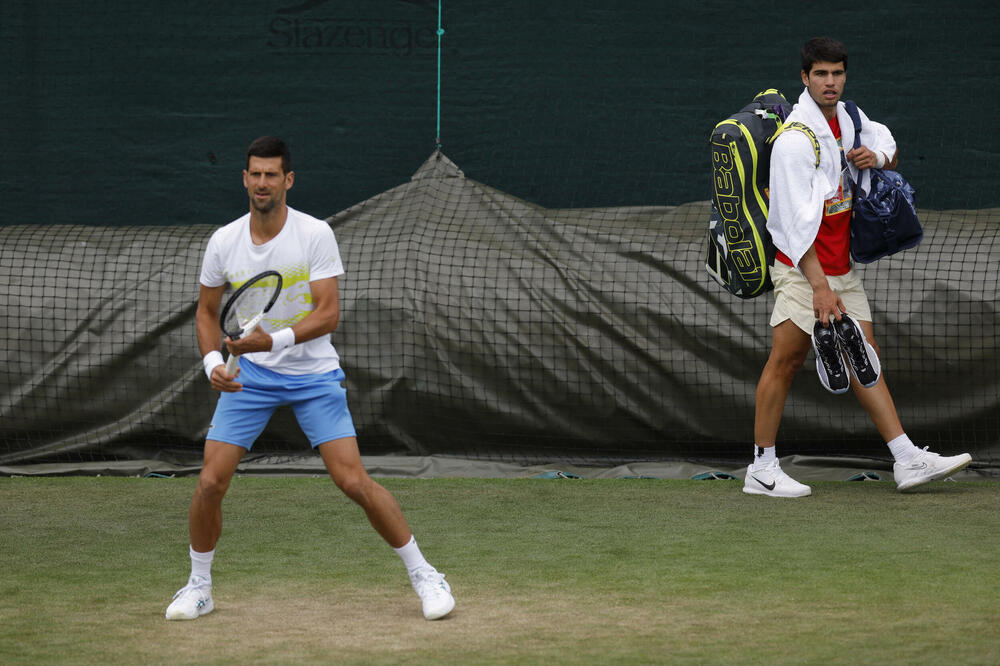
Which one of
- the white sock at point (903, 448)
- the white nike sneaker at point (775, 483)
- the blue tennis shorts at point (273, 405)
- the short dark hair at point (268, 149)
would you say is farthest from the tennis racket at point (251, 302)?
the white sock at point (903, 448)

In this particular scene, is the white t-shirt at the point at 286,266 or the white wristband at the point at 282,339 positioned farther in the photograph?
the white t-shirt at the point at 286,266

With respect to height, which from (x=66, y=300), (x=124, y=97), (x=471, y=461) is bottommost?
(x=471, y=461)

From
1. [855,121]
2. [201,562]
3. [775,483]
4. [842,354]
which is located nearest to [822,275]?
[842,354]

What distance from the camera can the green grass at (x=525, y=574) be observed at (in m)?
4.07

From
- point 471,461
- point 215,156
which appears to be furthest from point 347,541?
point 215,156

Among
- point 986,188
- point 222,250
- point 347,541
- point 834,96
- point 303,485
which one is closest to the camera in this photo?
point 222,250

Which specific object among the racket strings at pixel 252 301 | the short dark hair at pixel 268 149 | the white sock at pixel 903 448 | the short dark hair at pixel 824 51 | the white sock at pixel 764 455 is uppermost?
the short dark hair at pixel 824 51

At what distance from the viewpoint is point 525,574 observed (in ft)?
16.6

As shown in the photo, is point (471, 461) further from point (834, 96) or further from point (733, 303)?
point (834, 96)

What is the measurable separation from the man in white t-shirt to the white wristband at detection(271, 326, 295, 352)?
56mm

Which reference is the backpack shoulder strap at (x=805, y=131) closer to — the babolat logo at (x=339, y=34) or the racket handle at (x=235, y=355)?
the racket handle at (x=235, y=355)

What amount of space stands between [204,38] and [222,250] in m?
6.49

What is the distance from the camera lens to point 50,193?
34.7 feet

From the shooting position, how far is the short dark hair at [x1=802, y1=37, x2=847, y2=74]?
611 centimetres
